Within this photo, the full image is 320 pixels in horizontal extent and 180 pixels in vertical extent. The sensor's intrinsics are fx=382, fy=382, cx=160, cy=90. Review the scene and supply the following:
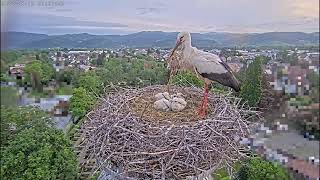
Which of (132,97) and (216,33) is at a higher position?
(216,33)

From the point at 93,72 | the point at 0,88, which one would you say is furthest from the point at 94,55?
the point at 0,88

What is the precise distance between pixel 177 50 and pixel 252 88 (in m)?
3.52

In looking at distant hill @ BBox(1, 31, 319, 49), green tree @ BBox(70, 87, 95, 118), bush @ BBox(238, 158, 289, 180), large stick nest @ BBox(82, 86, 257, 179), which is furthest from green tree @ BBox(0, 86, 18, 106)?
green tree @ BBox(70, 87, 95, 118)

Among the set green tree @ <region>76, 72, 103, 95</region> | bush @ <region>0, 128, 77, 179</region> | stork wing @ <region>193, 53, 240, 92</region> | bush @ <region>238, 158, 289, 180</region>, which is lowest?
bush @ <region>238, 158, 289, 180</region>

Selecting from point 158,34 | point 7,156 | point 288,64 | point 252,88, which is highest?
point 158,34

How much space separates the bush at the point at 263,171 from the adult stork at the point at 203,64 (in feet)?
9.66

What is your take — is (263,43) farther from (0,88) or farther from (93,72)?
(93,72)

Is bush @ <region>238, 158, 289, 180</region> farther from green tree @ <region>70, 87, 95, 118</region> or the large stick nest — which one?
green tree @ <region>70, 87, 95, 118</region>

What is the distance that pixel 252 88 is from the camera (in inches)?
239

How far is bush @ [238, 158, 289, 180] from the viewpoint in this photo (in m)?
5.49

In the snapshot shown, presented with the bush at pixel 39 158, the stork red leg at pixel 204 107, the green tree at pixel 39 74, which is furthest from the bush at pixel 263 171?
the green tree at pixel 39 74

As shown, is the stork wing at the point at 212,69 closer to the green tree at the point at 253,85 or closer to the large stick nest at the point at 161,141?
the large stick nest at the point at 161,141

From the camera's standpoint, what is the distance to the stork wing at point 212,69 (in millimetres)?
2740

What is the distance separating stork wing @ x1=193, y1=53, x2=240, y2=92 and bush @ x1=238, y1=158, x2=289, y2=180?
2.95 meters
